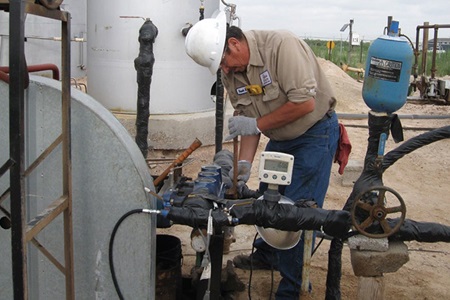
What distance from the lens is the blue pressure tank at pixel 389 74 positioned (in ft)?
8.36

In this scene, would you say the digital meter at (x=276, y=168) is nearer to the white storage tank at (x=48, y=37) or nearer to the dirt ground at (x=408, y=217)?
the dirt ground at (x=408, y=217)

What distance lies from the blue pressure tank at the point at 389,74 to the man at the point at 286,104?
775 mm

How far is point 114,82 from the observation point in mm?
6973

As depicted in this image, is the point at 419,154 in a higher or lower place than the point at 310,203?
lower

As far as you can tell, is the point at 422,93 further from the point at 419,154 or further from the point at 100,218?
the point at 100,218

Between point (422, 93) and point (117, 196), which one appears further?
point (422, 93)

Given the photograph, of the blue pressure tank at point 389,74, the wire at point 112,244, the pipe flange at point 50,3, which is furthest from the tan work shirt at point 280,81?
the pipe flange at point 50,3

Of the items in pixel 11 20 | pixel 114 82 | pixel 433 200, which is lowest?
pixel 433 200

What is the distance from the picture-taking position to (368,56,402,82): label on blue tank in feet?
8.36

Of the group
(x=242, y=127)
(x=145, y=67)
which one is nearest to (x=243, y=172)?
(x=242, y=127)

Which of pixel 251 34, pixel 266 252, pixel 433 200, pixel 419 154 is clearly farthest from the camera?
pixel 419 154

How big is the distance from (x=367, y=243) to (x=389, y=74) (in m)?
0.77

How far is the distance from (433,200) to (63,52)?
5.32 meters

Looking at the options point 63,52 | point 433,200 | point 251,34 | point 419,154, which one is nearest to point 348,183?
point 433,200
